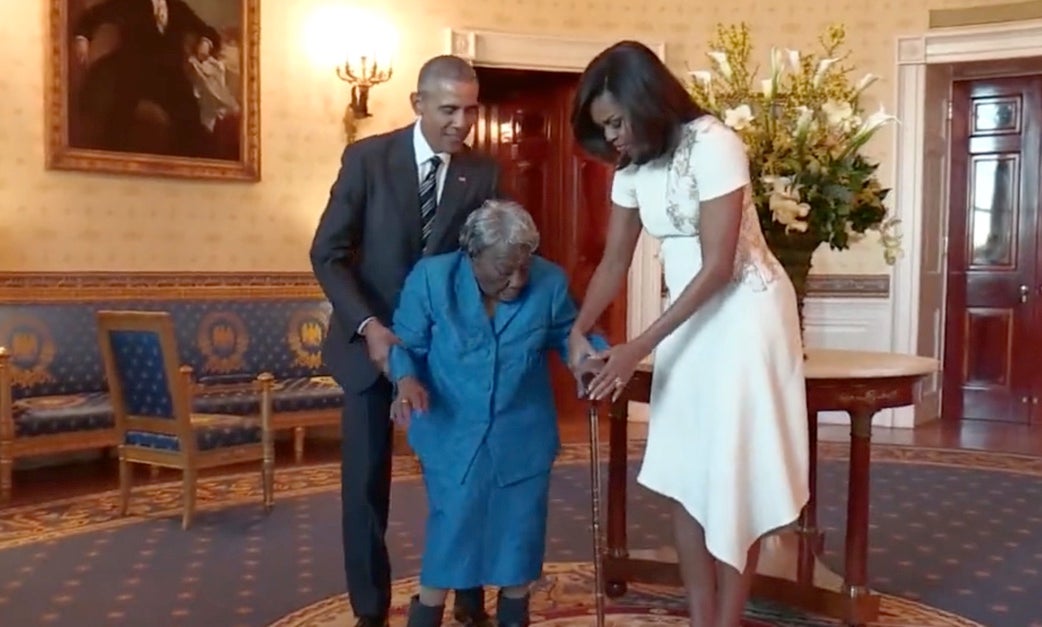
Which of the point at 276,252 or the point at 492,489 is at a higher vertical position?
the point at 276,252

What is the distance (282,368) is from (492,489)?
407 cm

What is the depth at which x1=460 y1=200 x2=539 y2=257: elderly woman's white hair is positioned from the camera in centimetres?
278

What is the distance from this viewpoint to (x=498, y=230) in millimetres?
2785

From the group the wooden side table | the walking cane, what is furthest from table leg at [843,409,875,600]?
the walking cane

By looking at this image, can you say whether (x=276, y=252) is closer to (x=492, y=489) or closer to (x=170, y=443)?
(x=170, y=443)

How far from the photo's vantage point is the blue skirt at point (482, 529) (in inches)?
113

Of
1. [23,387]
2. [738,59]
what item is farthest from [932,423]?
[23,387]

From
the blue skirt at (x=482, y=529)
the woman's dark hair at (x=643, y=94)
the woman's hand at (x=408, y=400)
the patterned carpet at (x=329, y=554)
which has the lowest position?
the patterned carpet at (x=329, y=554)

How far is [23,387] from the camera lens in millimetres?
5770

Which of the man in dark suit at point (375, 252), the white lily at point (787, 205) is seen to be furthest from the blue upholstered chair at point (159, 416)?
the white lily at point (787, 205)

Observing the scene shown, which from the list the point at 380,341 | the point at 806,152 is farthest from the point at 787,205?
the point at 380,341

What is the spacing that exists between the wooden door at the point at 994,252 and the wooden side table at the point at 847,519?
4.91 meters

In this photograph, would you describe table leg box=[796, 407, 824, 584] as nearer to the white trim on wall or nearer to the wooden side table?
the wooden side table

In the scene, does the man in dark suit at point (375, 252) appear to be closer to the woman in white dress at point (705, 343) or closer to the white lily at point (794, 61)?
the woman in white dress at point (705, 343)
